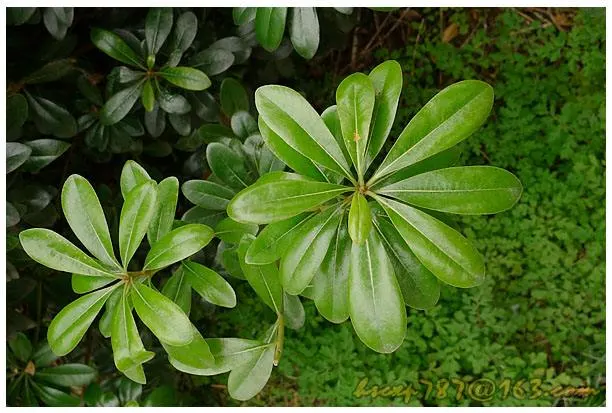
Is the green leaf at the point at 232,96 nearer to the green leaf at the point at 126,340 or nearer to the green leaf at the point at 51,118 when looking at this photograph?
the green leaf at the point at 51,118

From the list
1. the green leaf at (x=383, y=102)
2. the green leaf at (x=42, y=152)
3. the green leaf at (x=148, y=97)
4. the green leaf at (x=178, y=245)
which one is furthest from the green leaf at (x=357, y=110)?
the green leaf at (x=42, y=152)

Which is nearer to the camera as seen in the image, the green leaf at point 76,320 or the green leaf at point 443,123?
the green leaf at point 443,123

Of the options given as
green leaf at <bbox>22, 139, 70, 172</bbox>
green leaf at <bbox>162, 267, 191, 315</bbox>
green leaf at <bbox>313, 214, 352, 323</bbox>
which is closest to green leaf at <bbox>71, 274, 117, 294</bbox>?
green leaf at <bbox>162, 267, 191, 315</bbox>

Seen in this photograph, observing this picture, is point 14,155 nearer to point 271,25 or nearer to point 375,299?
point 271,25

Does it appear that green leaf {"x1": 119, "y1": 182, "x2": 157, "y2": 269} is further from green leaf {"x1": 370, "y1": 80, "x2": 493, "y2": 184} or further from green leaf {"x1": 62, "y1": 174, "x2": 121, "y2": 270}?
green leaf {"x1": 370, "y1": 80, "x2": 493, "y2": 184}

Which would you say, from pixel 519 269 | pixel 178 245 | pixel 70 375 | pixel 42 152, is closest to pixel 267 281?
pixel 178 245
